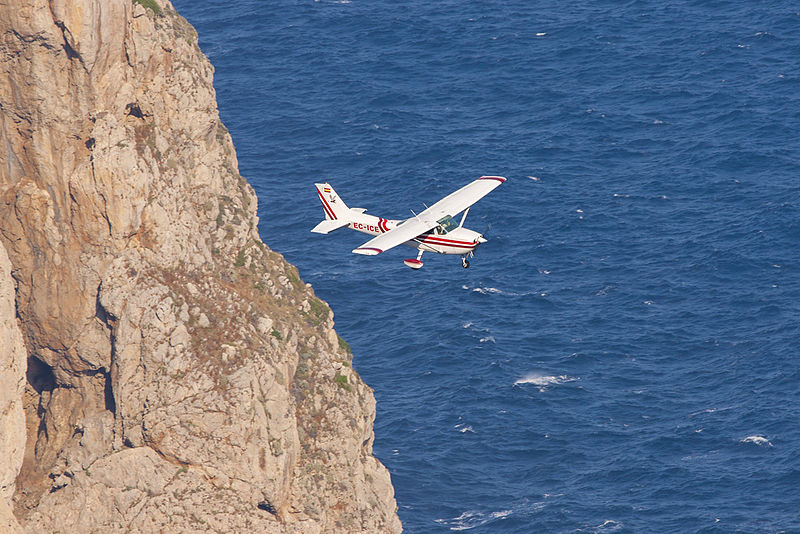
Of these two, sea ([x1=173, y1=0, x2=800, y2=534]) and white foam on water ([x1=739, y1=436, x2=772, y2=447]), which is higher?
sea ([x1=173, y1=0, x2=800, y2=534])

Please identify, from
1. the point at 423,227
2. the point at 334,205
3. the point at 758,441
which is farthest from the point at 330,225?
the point at 758,441

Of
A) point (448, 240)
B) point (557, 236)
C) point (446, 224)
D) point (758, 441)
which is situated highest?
point (446, 224)

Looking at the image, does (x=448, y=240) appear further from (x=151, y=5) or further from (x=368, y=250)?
(x=151, y=5)

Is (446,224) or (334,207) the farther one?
(334,207)

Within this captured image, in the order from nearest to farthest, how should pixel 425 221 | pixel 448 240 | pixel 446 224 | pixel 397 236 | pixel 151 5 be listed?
pixel 151 5 → pixel 397 236 → pixel 425 221 → pixel 446 224 → pixel 448 240

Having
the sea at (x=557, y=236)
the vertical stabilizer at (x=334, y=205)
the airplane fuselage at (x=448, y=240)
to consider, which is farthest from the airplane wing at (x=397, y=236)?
the sea at (x=557, y=236)

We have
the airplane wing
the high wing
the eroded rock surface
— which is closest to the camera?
the eroded rock surface

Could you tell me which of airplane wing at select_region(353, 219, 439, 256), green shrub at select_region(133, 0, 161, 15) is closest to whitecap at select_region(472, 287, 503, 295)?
airplane wing at select_region(353, 219, 439, 256)

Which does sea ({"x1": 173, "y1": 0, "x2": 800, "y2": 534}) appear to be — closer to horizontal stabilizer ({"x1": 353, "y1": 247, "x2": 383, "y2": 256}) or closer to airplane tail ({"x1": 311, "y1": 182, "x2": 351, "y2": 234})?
airplane tail ({"x1": 311, "y1": 182, "x2": 351, "y2": 234})
